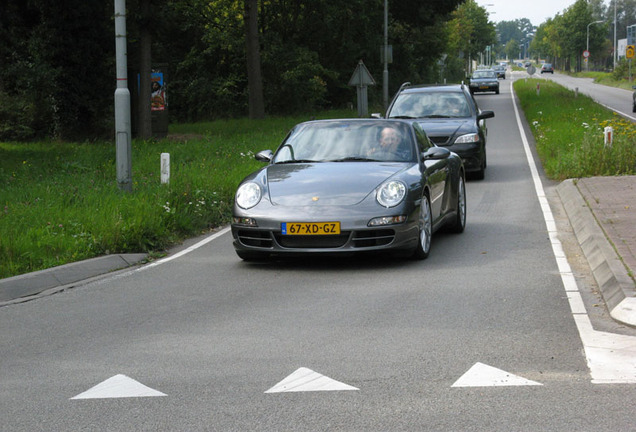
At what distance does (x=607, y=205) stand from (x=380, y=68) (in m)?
43.5

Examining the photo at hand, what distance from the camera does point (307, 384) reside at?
16.8 feet

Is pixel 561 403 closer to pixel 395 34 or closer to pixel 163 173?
pixel 163 173

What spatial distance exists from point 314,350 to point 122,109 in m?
7.53

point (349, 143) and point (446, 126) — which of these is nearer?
point (349, 143)

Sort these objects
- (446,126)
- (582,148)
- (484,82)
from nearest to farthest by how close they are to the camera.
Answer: (582,148) → (446,126) → (484,82)

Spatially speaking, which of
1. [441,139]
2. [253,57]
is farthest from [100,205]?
[253,57]

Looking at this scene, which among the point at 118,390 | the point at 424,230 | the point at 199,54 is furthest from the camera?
the point at 199,54

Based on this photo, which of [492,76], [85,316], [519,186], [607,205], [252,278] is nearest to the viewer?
[85,316]

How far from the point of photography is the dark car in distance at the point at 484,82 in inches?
2462

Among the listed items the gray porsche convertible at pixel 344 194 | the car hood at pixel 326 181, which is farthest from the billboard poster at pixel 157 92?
the car hood at pixel 326 181

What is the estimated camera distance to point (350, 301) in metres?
7.44

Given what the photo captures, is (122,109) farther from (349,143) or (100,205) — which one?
(349,143)

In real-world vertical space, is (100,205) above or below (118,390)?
above

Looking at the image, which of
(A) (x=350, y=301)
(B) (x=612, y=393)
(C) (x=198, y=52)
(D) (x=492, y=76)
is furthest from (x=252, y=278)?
(D) (x=492, y=76)
